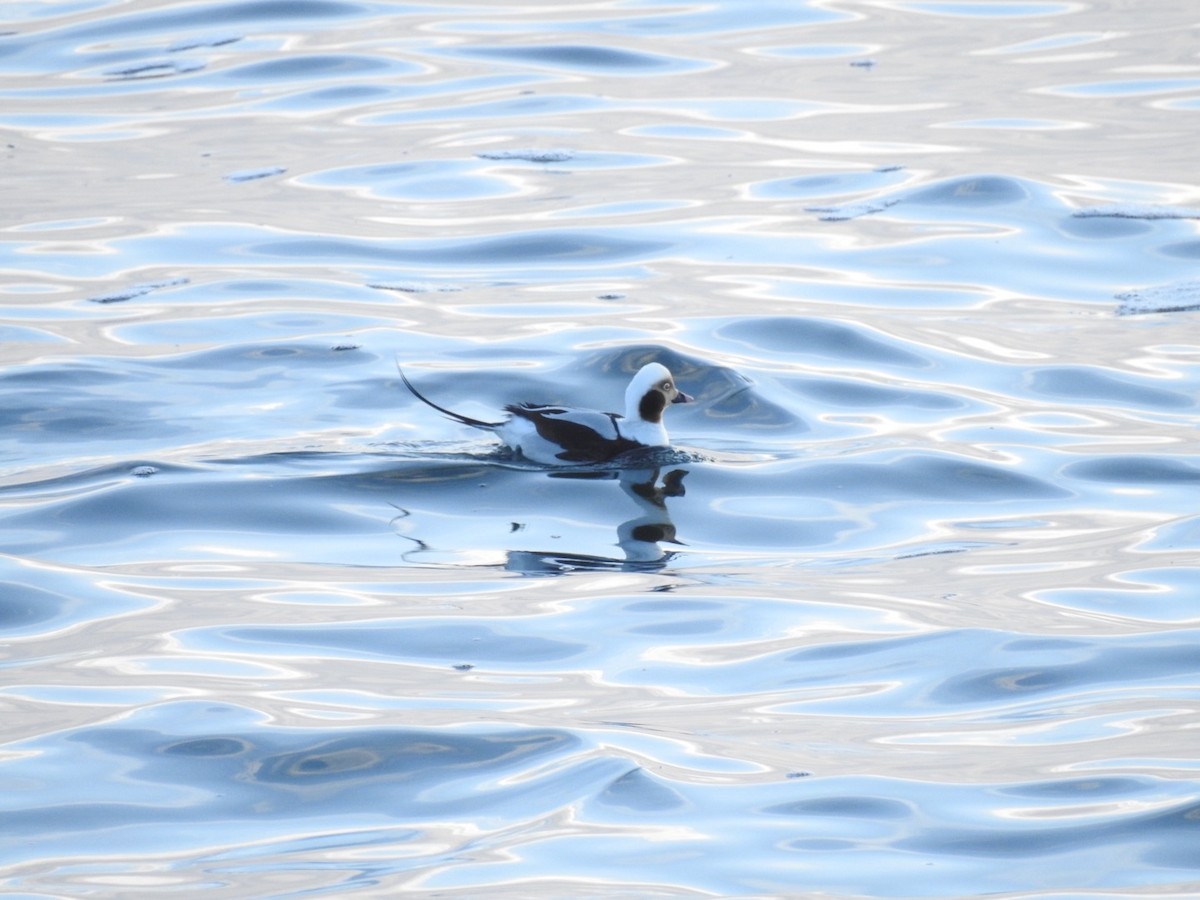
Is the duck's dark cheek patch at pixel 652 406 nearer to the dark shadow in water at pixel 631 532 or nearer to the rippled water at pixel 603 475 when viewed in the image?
the dark shadow in water at pixel 631 532

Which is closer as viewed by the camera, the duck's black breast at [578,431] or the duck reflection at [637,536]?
the duck reflection at [637,536]

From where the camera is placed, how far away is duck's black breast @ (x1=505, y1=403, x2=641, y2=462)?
9578mm

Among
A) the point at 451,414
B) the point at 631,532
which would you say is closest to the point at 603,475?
the point at 451,414

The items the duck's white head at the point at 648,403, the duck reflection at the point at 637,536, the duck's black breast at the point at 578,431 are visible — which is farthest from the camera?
the duck's white head at the point at 648,403

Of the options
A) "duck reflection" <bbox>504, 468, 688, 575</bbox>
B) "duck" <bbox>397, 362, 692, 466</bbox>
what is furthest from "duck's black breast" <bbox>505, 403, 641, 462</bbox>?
"duck reflection" <bbox>504, 468, 688, 575</bbox>

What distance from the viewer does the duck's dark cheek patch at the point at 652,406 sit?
10.0 metres

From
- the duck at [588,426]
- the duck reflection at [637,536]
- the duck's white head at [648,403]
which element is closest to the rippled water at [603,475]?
the duck reflection at [637,536]

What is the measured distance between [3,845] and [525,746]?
5.37 feet

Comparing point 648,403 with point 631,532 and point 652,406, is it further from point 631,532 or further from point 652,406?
point 631,532

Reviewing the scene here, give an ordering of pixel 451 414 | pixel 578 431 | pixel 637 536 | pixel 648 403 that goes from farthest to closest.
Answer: pixel 451 414 < pixel 648 403 < pixel 578 431 < pixel 637 536

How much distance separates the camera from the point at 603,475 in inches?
387

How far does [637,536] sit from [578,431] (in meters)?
1.24

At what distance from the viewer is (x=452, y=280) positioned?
13.0 meters

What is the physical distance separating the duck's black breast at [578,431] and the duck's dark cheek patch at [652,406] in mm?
154
